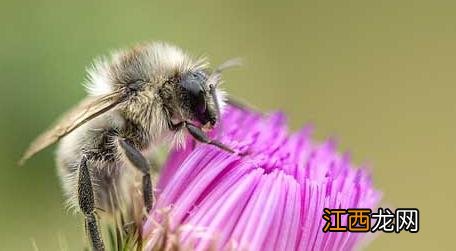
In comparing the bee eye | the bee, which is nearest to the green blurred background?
the bee

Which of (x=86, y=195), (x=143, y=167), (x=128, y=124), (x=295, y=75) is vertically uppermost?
(x=295, y=75)

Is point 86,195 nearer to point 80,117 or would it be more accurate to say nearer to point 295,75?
point 80,117

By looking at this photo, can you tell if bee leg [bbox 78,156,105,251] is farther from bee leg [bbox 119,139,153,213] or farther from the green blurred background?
the green blurred background

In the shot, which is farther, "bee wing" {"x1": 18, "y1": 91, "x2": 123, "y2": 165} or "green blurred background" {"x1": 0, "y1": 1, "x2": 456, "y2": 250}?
"green blurred background" {"x1": 0, "y1": 1, "x2": 456, "y2": 250}

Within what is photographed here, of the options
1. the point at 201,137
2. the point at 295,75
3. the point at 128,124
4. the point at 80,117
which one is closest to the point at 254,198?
the point at 201,137

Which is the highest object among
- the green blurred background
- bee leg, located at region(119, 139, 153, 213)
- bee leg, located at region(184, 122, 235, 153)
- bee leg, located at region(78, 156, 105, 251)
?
the green blurred background

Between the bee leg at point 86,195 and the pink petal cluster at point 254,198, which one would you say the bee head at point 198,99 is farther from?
the bee leg at point 86,195
